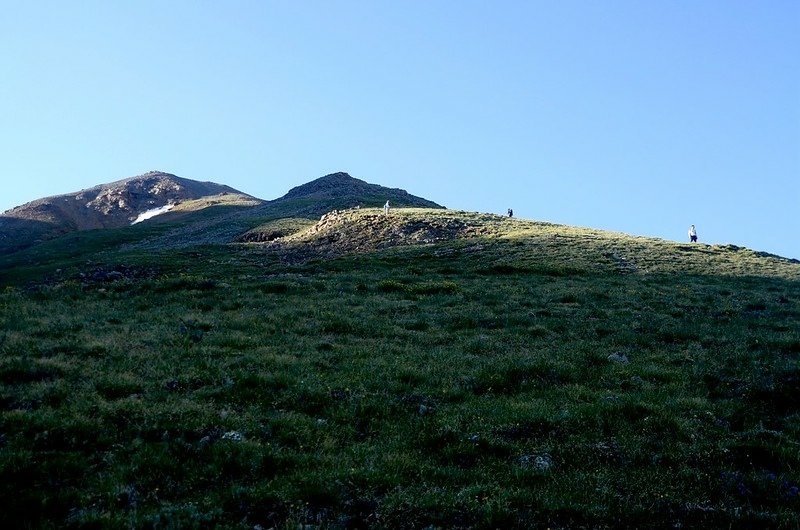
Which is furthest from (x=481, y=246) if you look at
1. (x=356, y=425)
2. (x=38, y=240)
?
(x=38, y=240)

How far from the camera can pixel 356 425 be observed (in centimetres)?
1366

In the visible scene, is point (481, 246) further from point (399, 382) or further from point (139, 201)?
point (139, 201)

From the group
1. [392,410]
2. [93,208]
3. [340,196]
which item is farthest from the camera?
[93,208]

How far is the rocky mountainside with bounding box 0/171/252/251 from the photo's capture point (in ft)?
393

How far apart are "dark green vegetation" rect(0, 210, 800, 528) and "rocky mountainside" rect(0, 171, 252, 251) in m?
96.5

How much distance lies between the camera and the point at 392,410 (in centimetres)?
1460

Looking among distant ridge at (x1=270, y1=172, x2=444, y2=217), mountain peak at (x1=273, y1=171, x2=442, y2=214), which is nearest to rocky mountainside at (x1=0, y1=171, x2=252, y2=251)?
distant ridge at (x1=270, y1=172, x2=444, y2=217)

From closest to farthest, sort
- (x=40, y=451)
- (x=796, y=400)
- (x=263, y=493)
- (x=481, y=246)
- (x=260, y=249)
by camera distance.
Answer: (x=263, y=493), (x=40, y=451), (x=796, y=400), (x=481, y=246), (x=260, y=249)

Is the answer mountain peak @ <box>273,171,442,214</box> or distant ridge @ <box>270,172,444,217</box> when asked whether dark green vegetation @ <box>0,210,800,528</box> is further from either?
mountain peak @ <box>273,171,442,214</box>

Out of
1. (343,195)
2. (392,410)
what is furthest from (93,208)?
(392,410)

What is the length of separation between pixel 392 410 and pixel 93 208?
164764mm

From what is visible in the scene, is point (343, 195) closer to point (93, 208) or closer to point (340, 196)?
point (340, 196)

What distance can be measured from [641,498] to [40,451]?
1039cm

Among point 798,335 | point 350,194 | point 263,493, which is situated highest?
point 350,194
